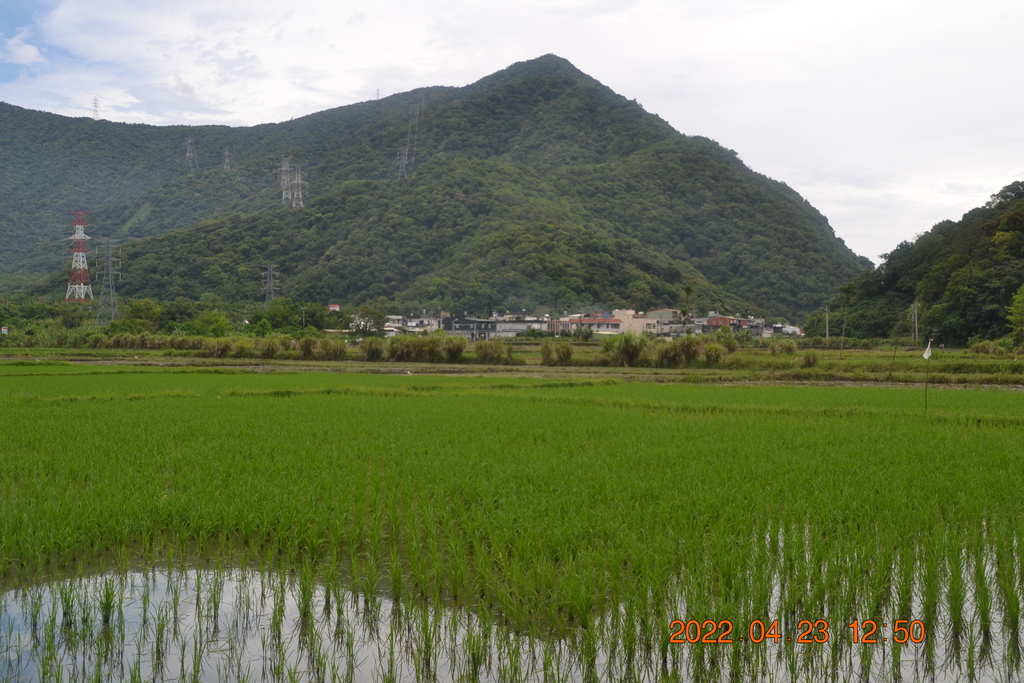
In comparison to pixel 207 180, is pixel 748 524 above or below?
below

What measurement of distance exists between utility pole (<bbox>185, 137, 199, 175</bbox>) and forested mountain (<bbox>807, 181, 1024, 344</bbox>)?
97.1 meters

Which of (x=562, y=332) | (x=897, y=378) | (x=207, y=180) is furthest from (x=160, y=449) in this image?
(x=207, y=180)

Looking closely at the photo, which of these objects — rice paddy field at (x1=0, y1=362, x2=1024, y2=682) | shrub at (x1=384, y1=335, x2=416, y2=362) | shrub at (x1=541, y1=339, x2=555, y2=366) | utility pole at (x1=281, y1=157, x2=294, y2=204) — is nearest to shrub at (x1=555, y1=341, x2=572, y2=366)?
shrub at (x1=541, y1=339, x2=555, y2=366)

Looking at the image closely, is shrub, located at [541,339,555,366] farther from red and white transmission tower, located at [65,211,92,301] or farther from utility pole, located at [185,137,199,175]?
utility pole, located at [185,137,199,175]

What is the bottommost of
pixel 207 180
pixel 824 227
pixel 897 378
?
pixel 897 378

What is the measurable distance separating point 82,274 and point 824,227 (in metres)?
82.6

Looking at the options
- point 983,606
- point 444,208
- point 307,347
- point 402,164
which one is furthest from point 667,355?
point 402,164

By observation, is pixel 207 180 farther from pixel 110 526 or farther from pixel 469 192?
pixel 110 526

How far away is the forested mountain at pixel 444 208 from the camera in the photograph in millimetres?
63031

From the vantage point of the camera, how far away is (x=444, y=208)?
7025 centimetres

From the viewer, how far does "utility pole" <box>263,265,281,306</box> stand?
62625mm

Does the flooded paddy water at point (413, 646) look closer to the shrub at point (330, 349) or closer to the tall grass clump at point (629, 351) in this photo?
the tall grass clump at point (629, 351)

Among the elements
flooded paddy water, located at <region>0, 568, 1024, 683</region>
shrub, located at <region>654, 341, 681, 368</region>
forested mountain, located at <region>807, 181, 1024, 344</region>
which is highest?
forested mountain, located at <region>807, 181, 1024, 344</region>

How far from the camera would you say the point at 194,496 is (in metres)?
5.32
